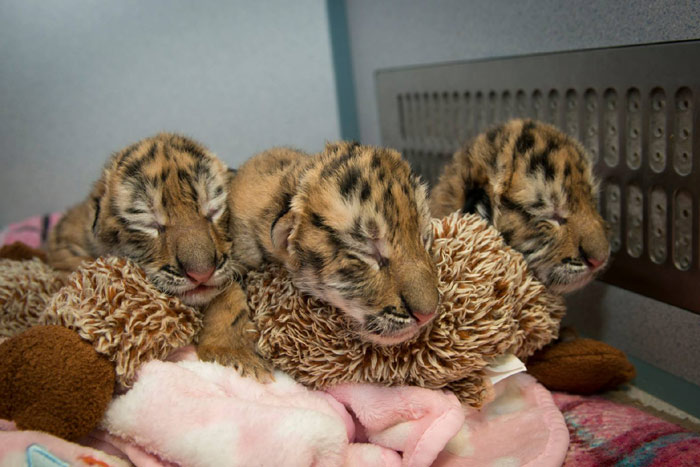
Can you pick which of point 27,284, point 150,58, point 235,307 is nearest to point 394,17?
point 150,58

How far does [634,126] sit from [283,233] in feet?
3.42

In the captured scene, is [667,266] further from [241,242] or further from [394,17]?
[394,17]

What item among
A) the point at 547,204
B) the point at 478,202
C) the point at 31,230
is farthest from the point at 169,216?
the point at 31,230

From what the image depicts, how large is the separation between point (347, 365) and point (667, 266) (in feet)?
3.11

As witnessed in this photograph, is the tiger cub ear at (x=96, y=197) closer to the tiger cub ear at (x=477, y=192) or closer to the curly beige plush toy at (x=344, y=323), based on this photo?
the curly beige plush toy at (x=344, y=323)

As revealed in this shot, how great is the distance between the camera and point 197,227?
1.62m

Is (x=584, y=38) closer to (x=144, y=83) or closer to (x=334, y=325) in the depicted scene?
(x=334, y=325)

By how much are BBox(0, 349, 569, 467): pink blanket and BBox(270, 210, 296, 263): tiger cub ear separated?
31 cm

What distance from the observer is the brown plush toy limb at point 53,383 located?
1254mm

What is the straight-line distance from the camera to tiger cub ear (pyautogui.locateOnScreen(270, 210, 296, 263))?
1.47 metres

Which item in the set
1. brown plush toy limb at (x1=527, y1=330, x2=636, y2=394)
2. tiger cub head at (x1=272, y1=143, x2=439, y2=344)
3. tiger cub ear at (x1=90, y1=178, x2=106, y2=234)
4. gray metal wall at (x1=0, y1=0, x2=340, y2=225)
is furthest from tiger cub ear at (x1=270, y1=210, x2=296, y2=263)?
gray metal wall at (x1=0, y1=0, x2=340, y2=225)

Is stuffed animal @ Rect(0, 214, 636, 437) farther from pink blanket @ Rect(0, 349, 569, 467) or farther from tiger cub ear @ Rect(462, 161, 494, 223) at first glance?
tiger cub ear @ Rect(462, 161, 494, 223)

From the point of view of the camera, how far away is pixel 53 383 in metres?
1.27

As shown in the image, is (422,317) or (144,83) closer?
(422,317)
